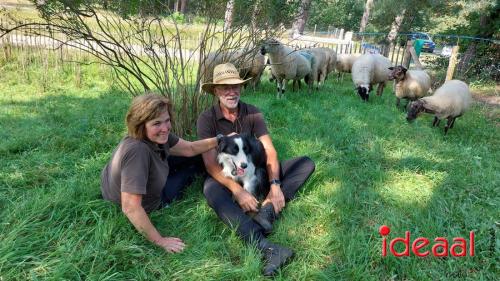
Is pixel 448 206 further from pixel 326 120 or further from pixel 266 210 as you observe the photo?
pixel 326 120

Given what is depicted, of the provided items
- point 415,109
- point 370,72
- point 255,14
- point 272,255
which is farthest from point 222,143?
point 370,72

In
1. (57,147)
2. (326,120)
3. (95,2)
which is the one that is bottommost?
(57,147)

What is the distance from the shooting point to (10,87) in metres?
8.04

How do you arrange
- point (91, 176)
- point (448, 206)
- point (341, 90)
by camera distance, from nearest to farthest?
point (448, 206)
point (91, 176)
point (341, 90)

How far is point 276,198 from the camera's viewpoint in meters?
3.32

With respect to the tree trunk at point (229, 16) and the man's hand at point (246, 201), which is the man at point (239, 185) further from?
the tree trunk at point (229, 16)

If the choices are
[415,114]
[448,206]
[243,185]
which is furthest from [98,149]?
[415,114]

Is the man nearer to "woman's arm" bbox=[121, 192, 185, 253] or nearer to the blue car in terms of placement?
"woman's arm" bbox=[121, 192, 185, 253]

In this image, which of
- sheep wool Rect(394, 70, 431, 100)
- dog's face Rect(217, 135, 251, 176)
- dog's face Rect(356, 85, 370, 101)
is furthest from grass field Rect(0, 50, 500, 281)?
dog's face Rect(356, 85, 370, 101)

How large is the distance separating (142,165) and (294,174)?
1.67m

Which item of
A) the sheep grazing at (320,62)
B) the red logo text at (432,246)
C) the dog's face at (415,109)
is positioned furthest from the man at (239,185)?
the sheep grazing at (320,62)

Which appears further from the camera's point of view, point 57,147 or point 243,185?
point 57,147

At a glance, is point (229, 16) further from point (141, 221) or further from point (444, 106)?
point (444, 106)

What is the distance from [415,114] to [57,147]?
608cm
